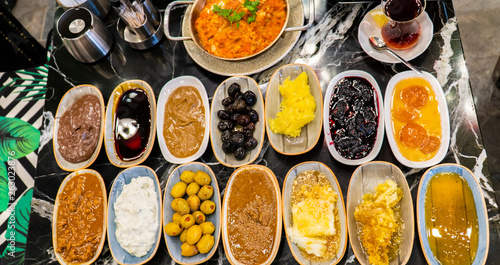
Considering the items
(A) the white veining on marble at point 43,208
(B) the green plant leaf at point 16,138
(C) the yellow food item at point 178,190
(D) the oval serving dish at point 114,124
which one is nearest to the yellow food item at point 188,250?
(C) the yellow food item at point 178,190

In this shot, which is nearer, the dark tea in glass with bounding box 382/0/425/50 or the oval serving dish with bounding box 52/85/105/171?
the dark tea in glass with bounding box 382/0/425/50

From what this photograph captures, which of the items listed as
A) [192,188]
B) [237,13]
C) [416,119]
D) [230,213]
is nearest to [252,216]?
[230,213]

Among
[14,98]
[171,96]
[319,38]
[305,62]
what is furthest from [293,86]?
[14,98]

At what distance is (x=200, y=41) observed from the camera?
10.5 ft

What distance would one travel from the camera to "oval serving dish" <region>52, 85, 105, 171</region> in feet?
9.94

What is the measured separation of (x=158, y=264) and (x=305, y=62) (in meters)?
2.03

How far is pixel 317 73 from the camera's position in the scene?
123 inches

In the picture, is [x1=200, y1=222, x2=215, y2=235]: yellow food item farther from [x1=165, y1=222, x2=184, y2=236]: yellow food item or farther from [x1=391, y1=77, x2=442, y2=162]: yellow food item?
[x1=391, y1=77, x2=442, y2=162]: yellow food item

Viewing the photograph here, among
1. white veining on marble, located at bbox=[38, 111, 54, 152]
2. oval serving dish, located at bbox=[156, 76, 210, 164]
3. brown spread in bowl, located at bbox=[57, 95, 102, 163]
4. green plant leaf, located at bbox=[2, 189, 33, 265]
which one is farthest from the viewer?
green plant leaf, located at bbox=[2, 189, 33, 265]

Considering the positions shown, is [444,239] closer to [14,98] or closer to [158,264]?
[158,264]

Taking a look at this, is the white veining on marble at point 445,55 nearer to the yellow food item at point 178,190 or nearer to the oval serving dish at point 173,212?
the oval serving dish at point 173,212

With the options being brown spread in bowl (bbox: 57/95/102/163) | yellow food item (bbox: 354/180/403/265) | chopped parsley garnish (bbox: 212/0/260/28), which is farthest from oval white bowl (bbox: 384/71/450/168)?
brown spread in bowl (bbox: 57/95/102/163)

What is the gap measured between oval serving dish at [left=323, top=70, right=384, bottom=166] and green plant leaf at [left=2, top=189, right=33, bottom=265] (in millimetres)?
3176

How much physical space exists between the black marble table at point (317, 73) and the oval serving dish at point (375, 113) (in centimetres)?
13
